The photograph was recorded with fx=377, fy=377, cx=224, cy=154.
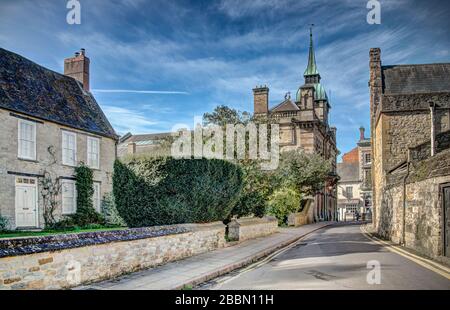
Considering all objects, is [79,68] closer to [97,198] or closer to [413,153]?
[97,198]

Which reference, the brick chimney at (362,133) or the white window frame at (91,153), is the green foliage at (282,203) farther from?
the brick chimney at (362,133)

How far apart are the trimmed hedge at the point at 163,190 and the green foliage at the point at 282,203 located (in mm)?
15646

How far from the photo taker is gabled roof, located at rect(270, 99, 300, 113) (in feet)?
139

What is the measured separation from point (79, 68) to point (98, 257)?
22.1 metres

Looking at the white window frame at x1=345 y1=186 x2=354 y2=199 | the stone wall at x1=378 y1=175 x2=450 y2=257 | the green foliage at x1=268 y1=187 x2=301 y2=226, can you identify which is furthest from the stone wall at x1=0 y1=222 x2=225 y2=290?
the white window frame at x1=345 y1=186 x2=354 y2=199

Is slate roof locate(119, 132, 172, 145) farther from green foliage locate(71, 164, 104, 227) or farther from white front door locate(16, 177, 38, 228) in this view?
white front door locate(16, 177, 38, 228)

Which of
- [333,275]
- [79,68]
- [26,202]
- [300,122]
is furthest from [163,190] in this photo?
[300,122]

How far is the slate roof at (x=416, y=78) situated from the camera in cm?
2475

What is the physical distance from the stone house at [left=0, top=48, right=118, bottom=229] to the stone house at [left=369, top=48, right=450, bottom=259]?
55.0ft

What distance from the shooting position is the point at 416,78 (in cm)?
2536

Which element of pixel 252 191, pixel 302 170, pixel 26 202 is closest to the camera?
pixel 26 202

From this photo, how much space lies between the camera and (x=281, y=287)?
6848 millimetres
